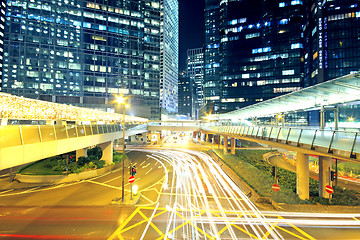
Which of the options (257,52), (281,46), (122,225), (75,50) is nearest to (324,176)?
(122,225)

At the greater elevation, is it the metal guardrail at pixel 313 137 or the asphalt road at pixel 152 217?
the metal guardrail at pixel 313 137

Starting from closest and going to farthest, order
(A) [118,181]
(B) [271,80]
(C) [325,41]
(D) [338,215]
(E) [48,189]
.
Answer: (D) [338,215] → (E) [48,189] → (A) [118,181] → (C) [325,41] → (B) [271,80]

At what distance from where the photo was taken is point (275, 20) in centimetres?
7731

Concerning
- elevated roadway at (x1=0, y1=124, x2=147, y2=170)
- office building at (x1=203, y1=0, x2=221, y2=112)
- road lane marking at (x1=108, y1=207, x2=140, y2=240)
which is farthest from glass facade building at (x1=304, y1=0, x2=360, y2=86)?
elevated roadway at (x1=0, y1=124, x2=147, y2=170)

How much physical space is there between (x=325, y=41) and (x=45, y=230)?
309 feet

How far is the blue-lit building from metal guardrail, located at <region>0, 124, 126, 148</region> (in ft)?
249

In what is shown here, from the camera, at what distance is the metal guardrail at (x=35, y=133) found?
9.94 meters

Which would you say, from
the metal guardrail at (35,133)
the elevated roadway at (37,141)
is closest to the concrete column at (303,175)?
the elevated roadway at (37,141)

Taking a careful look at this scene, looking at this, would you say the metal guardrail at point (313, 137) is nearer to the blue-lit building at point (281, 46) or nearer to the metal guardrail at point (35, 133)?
the metal guardrail at point (35, 133)

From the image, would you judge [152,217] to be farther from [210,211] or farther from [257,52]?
[257,52]

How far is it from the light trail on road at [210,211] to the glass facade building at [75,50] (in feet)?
191

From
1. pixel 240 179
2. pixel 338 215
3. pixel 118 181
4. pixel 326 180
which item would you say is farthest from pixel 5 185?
pixel 326 180

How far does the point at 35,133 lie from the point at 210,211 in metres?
14.6

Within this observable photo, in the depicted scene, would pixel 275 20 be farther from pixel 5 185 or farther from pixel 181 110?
pixel 181 110
